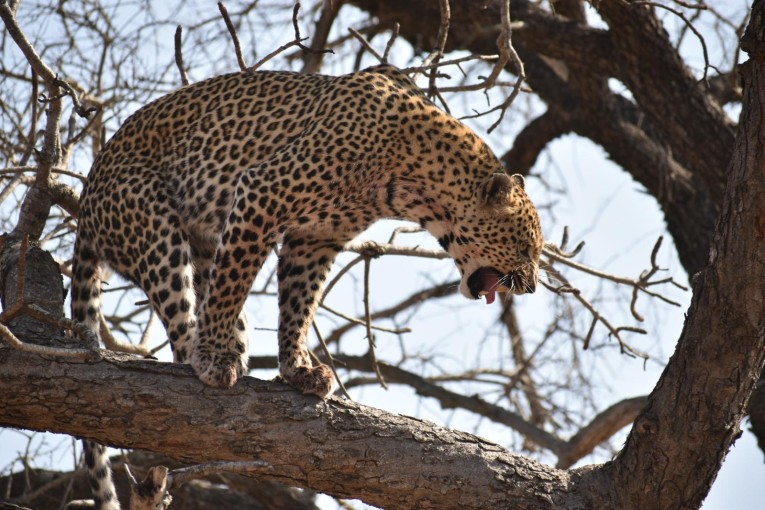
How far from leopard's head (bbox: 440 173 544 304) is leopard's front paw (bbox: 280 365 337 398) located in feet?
4.60

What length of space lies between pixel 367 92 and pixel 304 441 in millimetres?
2442

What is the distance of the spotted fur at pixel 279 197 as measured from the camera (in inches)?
248

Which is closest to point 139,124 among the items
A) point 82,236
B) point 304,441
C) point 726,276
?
point 82,236

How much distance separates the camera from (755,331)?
5.09 m

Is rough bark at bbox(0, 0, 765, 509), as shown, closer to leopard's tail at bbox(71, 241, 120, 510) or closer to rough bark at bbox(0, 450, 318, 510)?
leopard's tail at bbox(71, 241, 120, 510)

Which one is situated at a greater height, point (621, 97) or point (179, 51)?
point (621, 97)

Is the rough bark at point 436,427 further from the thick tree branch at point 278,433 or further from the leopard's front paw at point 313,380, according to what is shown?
the leopard's front paw at point 313,380

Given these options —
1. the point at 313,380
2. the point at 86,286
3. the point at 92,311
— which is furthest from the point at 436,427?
the point at 86,286

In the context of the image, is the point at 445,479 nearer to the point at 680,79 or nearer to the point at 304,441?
the point at 304,441

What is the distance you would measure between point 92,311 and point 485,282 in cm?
261

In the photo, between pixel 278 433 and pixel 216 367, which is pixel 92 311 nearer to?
pixel 216 367

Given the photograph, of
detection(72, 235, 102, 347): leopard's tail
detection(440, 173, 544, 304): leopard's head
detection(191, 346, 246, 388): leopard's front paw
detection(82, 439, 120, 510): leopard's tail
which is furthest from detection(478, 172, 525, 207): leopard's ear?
detection(82, 439, 120, 510): leopard's tail

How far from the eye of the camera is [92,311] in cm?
666

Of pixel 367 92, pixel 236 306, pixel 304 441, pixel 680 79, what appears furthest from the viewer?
pixel 680 79
